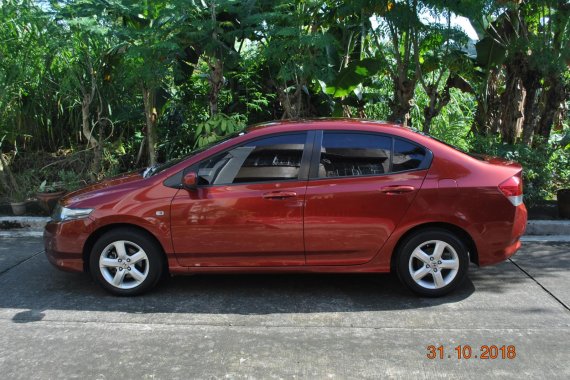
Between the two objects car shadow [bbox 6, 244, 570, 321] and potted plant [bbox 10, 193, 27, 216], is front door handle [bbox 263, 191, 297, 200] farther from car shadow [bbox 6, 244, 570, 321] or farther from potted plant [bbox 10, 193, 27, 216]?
potted plant [bbox 10, 193, 27, 216]

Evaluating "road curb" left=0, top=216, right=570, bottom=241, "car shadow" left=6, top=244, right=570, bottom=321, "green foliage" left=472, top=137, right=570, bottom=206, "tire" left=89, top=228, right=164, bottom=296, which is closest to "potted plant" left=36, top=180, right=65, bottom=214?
"road curb" left=0, top=216, right=570, bottom=241

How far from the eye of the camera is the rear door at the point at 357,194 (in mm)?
4578

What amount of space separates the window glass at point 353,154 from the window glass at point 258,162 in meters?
0.24

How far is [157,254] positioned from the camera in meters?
4.75

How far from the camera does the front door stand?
4.60 m

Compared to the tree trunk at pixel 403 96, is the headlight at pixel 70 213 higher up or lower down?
lower down

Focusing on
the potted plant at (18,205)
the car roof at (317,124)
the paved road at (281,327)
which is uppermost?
the car roof at (317,124)

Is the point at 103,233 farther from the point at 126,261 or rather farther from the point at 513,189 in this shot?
the point at 513,189

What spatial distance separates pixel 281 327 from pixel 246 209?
1.05 m

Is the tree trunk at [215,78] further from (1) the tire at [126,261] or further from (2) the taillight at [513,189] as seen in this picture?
(2) the taillight at [513,189]

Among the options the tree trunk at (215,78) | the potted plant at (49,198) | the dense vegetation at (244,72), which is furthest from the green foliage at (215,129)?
the potted plant at (49,198)

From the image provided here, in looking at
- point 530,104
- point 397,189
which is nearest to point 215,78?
point 397,189

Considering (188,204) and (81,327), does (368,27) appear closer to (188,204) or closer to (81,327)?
(188,204)

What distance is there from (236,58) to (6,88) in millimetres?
3587
